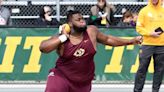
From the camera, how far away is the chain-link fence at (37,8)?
487 inches

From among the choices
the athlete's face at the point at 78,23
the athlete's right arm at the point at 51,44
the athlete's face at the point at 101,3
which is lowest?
the athlete's face at the point at 101,3

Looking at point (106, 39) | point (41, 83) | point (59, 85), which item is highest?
point (106, 39)

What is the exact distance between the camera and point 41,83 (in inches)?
437

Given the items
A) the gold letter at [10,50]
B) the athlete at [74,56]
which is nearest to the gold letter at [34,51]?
the gold letter at [10,50]

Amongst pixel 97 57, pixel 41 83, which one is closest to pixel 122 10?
pixel 97 57

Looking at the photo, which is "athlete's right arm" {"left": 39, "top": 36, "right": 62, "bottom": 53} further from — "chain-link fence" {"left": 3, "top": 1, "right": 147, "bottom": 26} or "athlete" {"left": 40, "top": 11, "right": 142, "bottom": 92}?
"chain-link fence" {"left": 3, "top": 1, "right": 147, "bottom": 26}

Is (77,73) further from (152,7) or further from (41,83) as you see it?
(41,83)

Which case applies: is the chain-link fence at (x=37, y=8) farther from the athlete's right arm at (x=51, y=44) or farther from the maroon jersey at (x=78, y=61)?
the athlete's right arm at (x=51, y=44)

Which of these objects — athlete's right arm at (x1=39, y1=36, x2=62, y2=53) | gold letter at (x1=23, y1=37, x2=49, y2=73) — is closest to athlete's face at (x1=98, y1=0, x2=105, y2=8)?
gold letter at (x1=23, y1=37, x2=49, y2=73)

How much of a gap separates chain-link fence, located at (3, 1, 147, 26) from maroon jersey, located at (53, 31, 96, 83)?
18.7ft

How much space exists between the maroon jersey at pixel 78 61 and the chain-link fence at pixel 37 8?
5.70 metres

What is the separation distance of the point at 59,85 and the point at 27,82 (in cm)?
470

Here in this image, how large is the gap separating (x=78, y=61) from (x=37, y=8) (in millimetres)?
6360

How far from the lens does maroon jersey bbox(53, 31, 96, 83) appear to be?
250 inches
